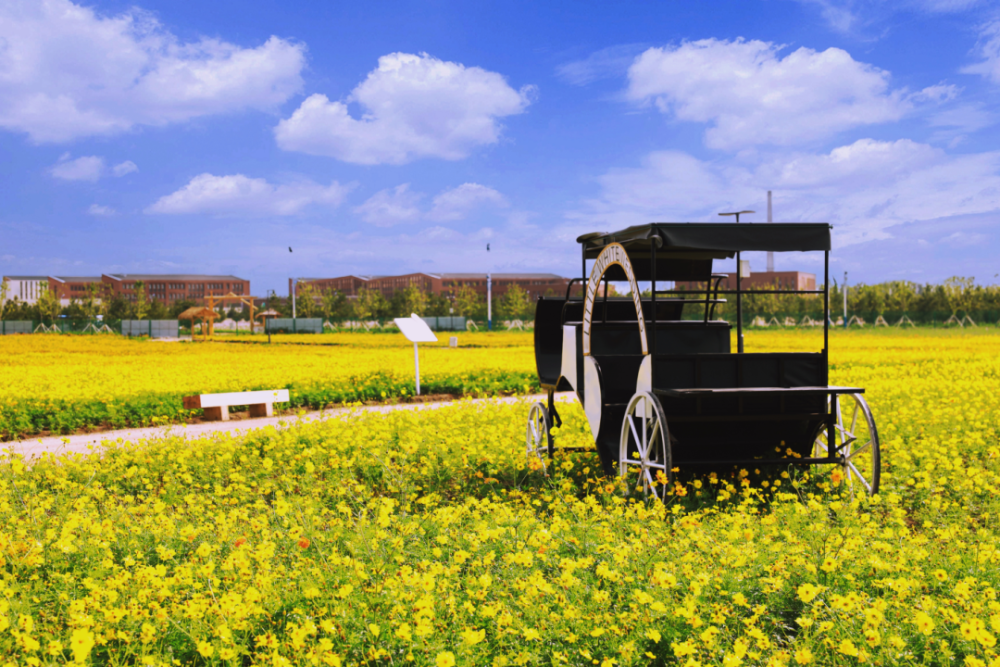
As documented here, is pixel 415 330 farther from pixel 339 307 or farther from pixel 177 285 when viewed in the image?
pixel 177 285

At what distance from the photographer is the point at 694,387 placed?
6.05 meters

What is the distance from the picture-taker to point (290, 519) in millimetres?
5211

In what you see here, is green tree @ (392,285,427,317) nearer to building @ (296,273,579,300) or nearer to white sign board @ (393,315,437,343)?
building @ (296,273,579,300)

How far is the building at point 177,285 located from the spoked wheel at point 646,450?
16649 cm

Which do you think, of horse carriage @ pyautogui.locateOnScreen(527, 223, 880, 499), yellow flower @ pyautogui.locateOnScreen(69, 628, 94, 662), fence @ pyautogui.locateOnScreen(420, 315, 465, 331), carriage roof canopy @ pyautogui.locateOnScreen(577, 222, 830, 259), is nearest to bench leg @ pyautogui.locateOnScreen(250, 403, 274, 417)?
horse carriage @ pyautogui.locateOnScreen(527, 223, 880, 499)

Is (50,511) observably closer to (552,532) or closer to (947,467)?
(552,532)

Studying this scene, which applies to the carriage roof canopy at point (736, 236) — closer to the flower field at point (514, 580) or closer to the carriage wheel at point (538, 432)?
the flower field at point (514, 580)

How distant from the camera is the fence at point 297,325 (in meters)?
57.2

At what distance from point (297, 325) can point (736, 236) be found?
55632 millimetres

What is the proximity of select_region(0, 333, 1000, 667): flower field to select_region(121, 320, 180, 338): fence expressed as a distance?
2211 inches

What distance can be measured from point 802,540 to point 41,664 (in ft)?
14.4

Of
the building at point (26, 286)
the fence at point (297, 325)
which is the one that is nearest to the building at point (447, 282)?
the building at point (26, 286)

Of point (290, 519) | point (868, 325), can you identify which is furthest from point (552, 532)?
point (868, 325)

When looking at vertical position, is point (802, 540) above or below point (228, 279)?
below
